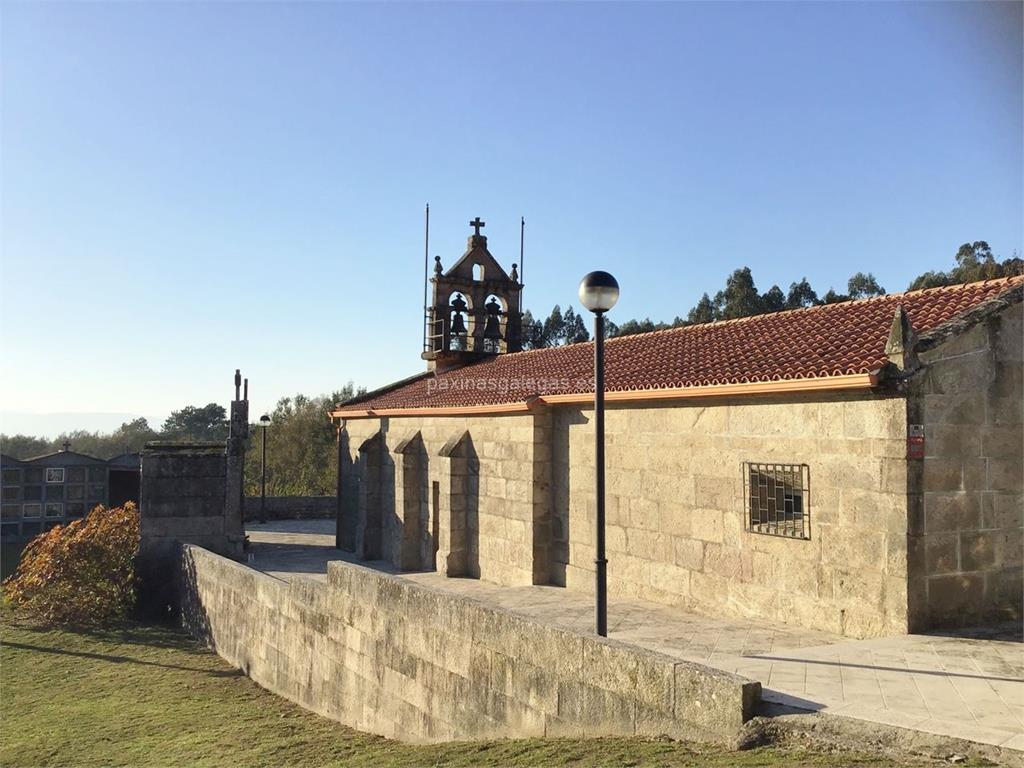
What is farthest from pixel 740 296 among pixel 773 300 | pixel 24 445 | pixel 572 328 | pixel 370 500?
pixel 24 445

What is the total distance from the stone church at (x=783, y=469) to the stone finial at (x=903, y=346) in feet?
0.06

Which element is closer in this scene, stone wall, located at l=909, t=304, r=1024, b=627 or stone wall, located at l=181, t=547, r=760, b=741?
stone wall, located at l=181, t=547, r=760, b=741

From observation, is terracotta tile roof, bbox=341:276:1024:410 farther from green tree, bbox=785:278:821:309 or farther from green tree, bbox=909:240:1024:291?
green tree, bbox=785:278:821:309

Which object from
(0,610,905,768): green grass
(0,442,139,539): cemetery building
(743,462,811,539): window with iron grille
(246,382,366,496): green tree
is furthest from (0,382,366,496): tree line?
(743,462,811,539): window with iron grille

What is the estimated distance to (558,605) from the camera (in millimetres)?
11117

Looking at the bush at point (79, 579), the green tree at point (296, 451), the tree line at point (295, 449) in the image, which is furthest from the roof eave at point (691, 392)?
the green tree at point (296, 451)

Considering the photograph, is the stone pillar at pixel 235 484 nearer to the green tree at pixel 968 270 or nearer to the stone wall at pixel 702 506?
the stone wall at pixel 702 506

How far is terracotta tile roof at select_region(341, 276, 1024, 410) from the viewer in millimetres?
9023

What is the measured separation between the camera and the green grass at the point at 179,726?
17.7 ft

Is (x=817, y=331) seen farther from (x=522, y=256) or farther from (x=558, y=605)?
(x=522, y=256)

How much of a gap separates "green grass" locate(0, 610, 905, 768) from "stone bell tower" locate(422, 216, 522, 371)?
386 inches

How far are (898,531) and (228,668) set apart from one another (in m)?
10.8

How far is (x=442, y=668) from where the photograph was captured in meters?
8.09

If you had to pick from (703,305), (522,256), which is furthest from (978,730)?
(703,305)
